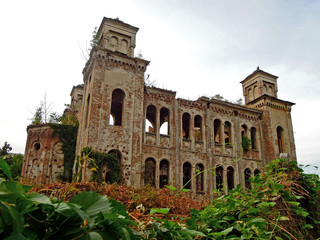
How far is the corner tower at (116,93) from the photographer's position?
1731 cm

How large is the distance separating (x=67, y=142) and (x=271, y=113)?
1911 cm

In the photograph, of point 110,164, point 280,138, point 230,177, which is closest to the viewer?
point 110,164

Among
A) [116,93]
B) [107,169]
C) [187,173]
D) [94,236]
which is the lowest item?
[94,236]

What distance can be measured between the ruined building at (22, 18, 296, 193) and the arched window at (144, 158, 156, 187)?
7 centimetres

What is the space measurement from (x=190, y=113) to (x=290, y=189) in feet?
62.3

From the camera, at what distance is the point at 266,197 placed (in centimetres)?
278

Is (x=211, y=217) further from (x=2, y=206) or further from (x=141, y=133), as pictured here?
(x=141, y=133)

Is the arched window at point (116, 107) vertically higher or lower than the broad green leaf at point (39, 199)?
higher

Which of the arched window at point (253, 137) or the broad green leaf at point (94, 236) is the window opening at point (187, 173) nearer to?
the arched window at point (253, 137)

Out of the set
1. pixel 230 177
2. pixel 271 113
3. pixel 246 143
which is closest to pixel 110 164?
pixel 230 177

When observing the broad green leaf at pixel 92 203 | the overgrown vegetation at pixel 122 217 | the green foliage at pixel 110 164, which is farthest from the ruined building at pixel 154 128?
the broad green leaf at pixel 92 203

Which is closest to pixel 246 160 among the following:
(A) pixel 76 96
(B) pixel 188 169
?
(B) pixel 188 169

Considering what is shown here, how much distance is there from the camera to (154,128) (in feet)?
69.1

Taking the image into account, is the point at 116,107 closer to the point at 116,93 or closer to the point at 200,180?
the point at 116,93
